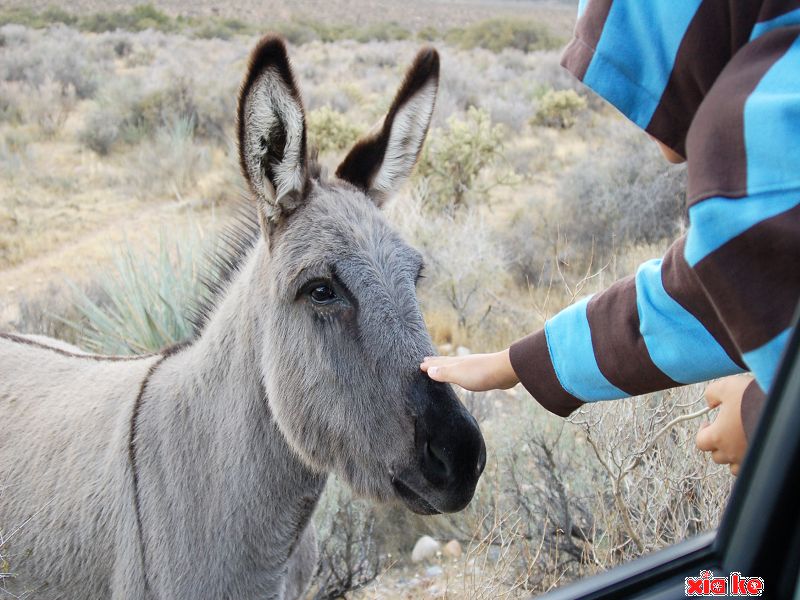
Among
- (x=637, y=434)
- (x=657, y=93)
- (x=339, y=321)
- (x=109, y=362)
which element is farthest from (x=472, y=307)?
(x=657, y=93)

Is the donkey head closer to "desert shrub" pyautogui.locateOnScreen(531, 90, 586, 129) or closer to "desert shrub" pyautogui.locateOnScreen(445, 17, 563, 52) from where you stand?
"desert shrub" pyautogui.locateOnScreen(531, 90, 586, 129)

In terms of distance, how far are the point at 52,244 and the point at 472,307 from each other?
4.97 metres

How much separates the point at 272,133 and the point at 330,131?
743 cm

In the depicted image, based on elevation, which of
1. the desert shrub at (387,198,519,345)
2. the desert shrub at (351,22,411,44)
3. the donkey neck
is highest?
the donkey neck

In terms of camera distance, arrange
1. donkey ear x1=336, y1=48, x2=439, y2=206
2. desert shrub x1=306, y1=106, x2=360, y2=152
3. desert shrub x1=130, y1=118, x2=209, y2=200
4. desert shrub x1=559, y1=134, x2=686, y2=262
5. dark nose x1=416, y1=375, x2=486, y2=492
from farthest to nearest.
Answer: desert shrub x1=130, y1=118, x2=209, y2=200 → desert shrub x1=306, y1=106, x2=360, y2=152 → desert shrub x1=559, y1=134, x2=686, y2=262 → donkey ear x1=336, y1=48, x2=439, y2=206 → dark nose x1=416, y1=375, x2=486, y2=492

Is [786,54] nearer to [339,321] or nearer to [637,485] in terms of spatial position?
[339,321]

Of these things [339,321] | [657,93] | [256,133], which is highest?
[657,93]

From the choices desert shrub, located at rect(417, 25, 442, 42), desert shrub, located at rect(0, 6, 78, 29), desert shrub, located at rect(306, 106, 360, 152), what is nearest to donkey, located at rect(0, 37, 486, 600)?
desert shrub, located at rect(306, 106, 360, 152)

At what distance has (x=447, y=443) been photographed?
175 cm

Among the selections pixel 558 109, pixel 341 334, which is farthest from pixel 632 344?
pixel 558 109

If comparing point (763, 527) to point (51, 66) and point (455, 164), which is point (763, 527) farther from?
point (51, 66)

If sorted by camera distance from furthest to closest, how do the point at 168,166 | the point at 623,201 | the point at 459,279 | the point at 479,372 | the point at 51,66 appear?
the point at 51,66 → the point at 168,166 → the point at 623,201 → the point at 459,279 → the point at 479,372

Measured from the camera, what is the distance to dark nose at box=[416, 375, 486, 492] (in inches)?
68.9

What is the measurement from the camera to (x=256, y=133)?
1.95 m
